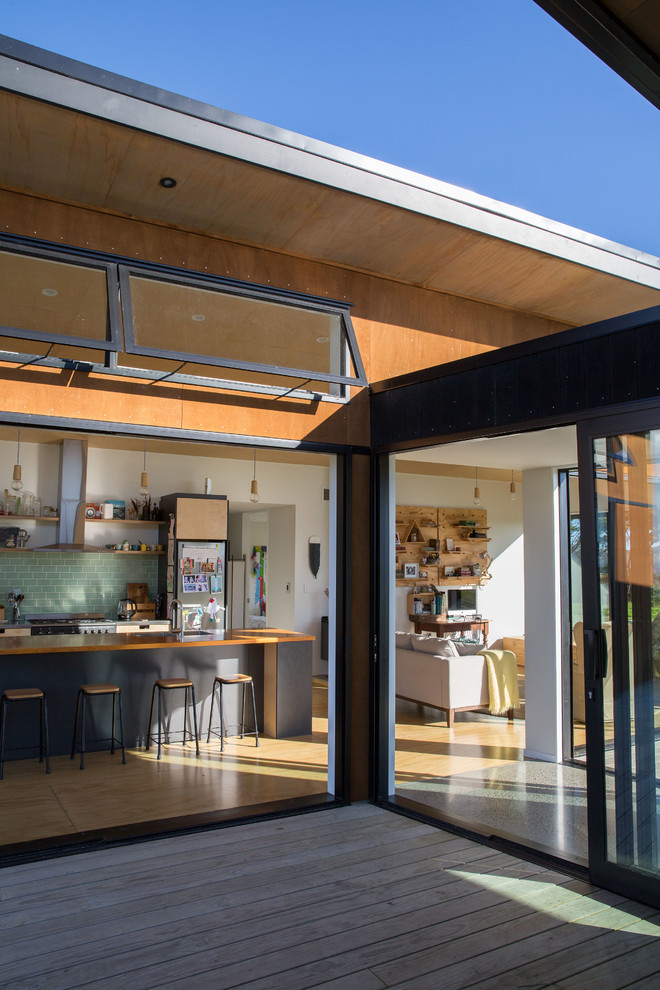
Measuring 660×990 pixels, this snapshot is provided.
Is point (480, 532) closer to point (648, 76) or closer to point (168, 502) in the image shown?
point (168, 502)

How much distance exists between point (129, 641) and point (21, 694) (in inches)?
45.1

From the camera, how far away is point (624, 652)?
11.8 ft

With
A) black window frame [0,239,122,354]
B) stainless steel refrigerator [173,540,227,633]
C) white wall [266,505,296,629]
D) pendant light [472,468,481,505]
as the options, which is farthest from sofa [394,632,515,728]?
black window frame [0,239,122,354]

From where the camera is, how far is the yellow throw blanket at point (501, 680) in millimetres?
7758

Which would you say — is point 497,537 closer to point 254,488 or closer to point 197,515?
point 254,488

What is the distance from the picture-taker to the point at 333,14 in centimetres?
1005

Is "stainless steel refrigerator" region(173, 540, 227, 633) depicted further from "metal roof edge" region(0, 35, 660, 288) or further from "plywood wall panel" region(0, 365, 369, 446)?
"metal roof edge" region(0, 35, 660, 288)

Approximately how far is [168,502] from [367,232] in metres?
5.42

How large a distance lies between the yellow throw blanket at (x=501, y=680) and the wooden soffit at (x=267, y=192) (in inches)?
145

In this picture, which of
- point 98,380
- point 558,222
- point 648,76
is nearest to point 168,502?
point 98,380

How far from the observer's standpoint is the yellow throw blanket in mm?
7758

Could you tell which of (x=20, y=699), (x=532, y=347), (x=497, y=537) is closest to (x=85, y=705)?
(x=20, y=699)

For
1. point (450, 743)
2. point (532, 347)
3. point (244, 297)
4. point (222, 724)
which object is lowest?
point (450, 743)

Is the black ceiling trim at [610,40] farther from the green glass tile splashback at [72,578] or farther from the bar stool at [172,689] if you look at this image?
the green glass tile splashback at [72,578]
